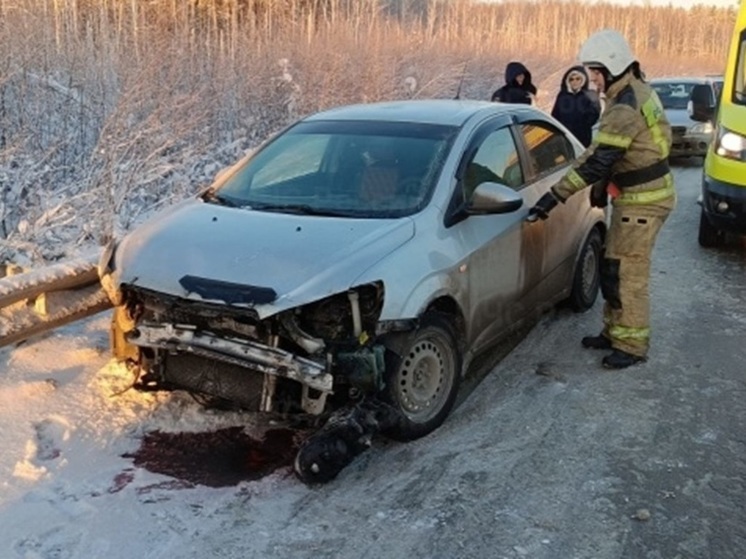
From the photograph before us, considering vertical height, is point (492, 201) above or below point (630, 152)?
below

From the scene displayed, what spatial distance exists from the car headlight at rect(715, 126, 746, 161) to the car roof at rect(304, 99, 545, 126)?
278 centimetres

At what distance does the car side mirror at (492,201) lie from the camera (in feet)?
13.9

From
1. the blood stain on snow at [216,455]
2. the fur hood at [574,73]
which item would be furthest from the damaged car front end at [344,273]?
the fur hood at [574,73]

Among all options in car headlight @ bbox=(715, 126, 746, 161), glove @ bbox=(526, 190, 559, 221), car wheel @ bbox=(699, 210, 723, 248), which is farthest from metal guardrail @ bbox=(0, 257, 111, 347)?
car wheel @ bbox=(699, 210, 723, 248)

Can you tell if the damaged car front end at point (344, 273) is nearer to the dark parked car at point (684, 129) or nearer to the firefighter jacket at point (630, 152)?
the firefighter jacket at point (630, 152)

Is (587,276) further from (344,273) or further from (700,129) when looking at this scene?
(700,129)

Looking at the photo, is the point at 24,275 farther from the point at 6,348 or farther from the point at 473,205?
the point at 473,205

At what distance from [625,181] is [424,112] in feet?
4.34

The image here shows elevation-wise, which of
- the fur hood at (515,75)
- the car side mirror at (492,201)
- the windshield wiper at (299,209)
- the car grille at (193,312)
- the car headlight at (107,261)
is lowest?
the car grille at (193,312)

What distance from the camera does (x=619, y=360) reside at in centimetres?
505

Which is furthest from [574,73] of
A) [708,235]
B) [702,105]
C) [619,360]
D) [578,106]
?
[619,360]

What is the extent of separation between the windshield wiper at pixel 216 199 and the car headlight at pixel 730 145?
480 cm

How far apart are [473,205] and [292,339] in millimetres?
1302

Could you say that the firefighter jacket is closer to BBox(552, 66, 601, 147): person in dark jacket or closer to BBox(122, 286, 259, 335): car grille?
BBox(122, 286, 259, 335): car grille
